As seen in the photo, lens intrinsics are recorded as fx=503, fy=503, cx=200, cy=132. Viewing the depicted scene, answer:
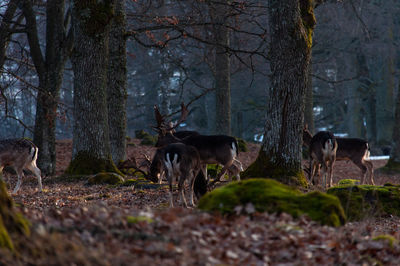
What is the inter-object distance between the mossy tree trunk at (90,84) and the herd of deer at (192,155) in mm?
1607

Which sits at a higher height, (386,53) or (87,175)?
(386,53)

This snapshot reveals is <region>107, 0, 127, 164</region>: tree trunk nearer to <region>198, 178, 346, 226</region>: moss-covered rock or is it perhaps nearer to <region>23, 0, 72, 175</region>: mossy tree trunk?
<region>23, 0, 72, 175</region>: mossy tree trunk

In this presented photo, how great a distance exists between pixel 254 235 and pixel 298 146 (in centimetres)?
678

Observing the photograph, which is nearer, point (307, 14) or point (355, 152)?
point (307, 14)

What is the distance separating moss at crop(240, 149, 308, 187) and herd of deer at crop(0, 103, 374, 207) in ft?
2.84

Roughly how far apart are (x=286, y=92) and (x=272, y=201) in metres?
5.74

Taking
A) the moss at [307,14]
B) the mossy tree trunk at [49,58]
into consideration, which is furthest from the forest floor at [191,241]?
the mossy tree trunk at [49,58]

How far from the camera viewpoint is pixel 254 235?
17.8 feet

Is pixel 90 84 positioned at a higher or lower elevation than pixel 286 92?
higher

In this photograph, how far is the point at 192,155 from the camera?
10.7 meters

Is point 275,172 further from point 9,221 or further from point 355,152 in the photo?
point 9,221

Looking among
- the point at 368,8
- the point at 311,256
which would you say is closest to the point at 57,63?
the point at 311,256

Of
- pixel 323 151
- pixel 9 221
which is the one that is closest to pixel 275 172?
pixel 323 151

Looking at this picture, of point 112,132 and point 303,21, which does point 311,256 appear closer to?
point 303,21
